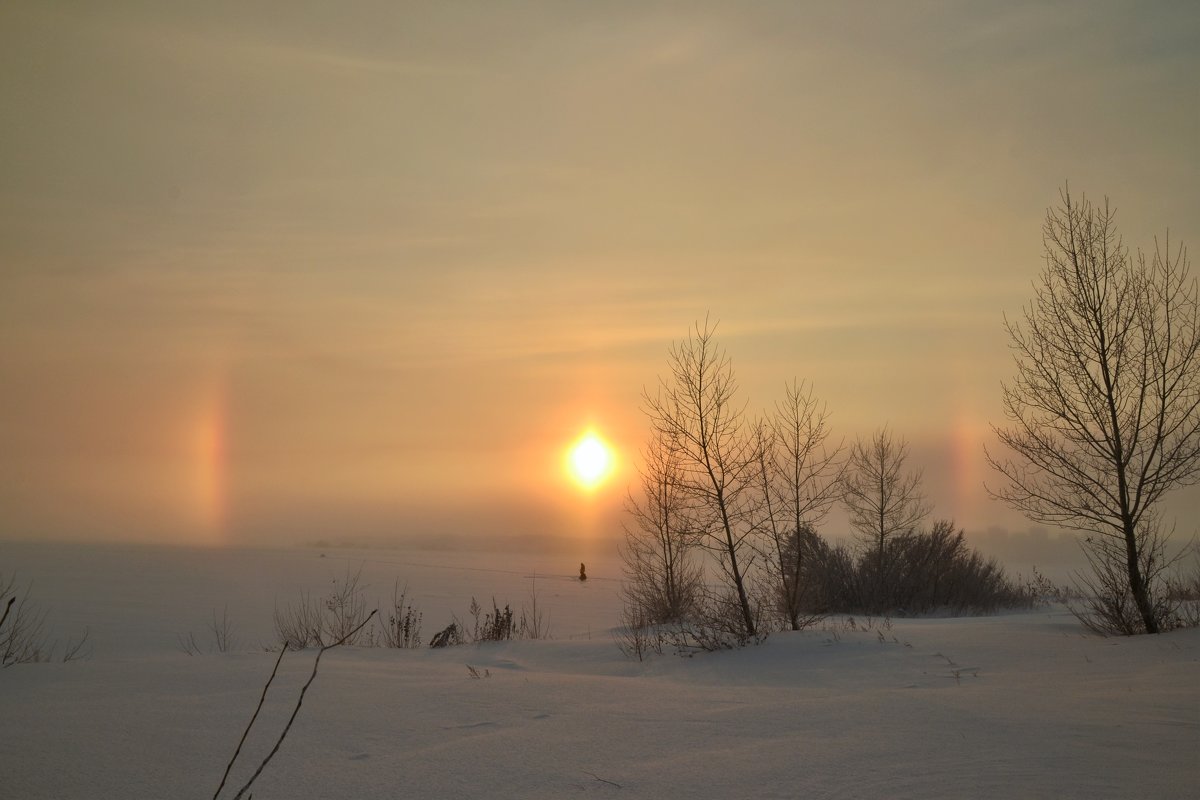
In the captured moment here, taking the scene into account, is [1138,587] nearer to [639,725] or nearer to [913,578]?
[639,725]

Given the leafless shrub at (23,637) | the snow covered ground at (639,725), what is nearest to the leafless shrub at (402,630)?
the snow covered ground at (639,725)

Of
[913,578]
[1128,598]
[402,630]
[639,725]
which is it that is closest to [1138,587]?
[1128,598]

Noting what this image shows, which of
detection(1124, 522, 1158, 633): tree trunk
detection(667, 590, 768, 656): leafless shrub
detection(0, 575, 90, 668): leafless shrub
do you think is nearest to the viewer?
detection(0, 575, 90, 668): leafless shrub

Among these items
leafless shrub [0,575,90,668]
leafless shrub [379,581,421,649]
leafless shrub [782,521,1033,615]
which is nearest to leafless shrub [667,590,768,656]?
leafless shrub [379,581,421,649]

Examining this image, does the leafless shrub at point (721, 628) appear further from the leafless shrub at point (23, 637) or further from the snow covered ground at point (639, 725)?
the leafless shrub at point (23, 637)

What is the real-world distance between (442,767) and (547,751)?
610 millimetres

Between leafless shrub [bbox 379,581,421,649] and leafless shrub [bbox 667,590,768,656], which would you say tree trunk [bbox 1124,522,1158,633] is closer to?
leafless shrub [bbox 667,590,768,656]

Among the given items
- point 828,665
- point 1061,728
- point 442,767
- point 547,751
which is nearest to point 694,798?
point 547,751

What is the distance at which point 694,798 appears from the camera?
368 cm

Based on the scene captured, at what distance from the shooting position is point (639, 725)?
5121mm

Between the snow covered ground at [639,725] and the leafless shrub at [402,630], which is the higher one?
the leafless shrub at [402,630]

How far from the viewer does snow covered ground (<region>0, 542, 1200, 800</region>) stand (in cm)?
385

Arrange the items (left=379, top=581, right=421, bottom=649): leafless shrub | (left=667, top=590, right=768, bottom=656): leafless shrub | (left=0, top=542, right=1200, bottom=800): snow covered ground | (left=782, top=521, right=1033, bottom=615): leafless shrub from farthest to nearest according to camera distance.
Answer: (left=782, top=521, right=1033, bottom=615): leafless shrub
(left=379, top=581, right=421, bottom=649): leafless shrub
(left=667, top=590, right=768, bottom=656): leafless shrub
(left=0, top=542, right=1200, bottom=800): snow covered ground

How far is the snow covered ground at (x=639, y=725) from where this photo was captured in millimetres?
3852
